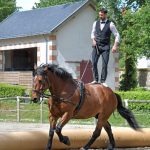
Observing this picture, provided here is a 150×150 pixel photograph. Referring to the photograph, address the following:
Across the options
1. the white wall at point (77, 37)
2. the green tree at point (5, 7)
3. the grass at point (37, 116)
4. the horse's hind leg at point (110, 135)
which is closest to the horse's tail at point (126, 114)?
the horse's hind leg at point (110, 135)

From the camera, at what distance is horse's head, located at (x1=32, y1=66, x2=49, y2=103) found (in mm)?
8984

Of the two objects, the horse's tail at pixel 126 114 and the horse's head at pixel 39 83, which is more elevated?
the horse's head at pixel 39 83

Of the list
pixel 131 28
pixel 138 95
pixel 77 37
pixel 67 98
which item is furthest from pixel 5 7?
pixel 67 98

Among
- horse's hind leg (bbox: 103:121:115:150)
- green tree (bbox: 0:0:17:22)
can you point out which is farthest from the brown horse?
green tree (bbox: 0:0:17:22)

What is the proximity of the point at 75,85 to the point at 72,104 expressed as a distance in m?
0.52

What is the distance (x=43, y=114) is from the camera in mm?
19625

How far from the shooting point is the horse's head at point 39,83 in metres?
8.98

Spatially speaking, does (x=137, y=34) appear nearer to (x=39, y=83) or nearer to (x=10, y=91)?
(x=10, y=91)

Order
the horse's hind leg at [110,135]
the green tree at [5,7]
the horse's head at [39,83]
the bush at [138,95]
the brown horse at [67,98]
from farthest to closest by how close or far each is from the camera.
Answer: the green tree at [5,7], the bush at [138,95], the horse's hind leg at [110,135], the brown horse at [67,98], the horse's head at [39,83]

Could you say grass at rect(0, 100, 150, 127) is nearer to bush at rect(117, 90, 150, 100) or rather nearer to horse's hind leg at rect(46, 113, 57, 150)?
bush at rect(117, 90, 150, 100)

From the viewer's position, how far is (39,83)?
9148mm

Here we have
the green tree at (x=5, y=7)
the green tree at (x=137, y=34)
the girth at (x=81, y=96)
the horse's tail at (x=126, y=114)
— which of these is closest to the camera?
the girth at (x=81, y=96)

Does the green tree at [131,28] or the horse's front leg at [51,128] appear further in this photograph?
the green tree at [131,28]

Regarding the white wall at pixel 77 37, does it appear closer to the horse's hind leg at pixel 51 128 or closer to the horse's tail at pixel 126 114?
the horse's tail at pixel 126 114
